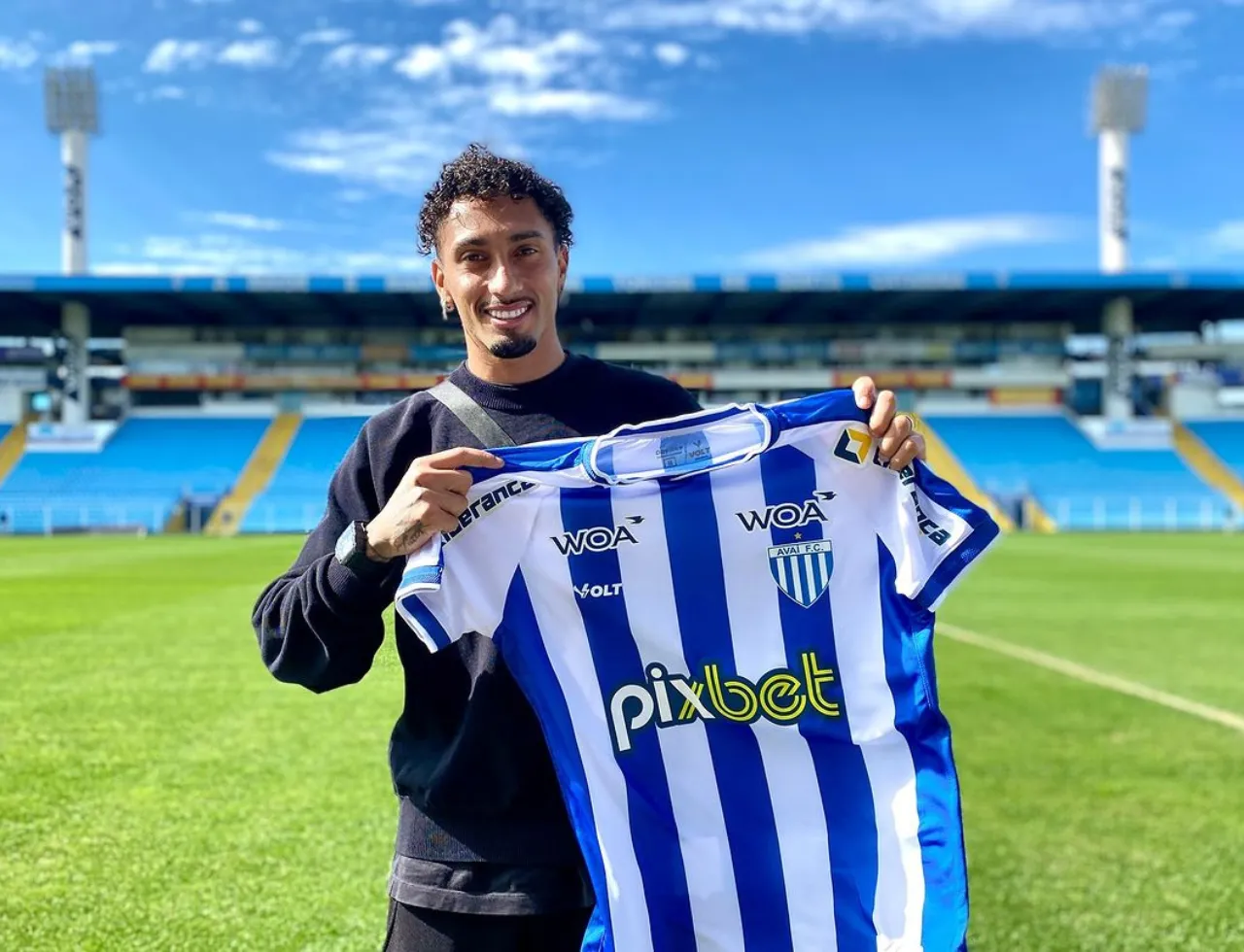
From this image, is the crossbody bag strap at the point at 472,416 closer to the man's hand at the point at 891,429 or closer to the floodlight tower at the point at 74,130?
the man's hand at the point at 891,429

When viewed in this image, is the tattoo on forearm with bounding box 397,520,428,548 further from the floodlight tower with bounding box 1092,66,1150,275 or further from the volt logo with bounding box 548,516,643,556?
the floodlight tower with bounding box 1092,66,1150,275

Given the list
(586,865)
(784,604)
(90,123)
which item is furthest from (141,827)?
(90,123)

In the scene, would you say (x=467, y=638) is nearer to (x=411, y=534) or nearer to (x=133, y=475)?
(x=411, y=534)

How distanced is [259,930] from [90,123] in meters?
44.0

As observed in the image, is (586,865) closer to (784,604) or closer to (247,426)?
(784,604)

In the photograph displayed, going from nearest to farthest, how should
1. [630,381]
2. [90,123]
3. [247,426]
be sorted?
[630,381] → [247,426] → [90,123]

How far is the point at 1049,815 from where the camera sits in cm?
382

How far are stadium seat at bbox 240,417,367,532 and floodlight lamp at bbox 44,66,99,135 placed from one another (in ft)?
52.3

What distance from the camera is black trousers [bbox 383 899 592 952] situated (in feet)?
5.34

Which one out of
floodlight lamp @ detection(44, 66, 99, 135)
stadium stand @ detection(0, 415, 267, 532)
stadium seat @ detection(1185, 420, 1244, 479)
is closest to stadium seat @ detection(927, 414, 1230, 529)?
stadium seat @ detection(1185, 420, 1244, 479)

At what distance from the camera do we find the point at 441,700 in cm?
169

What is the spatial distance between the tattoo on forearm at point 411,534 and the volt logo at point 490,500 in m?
0.15

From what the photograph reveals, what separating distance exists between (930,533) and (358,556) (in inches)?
37.4

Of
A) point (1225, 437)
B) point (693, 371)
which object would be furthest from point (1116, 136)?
point (693, 371)
